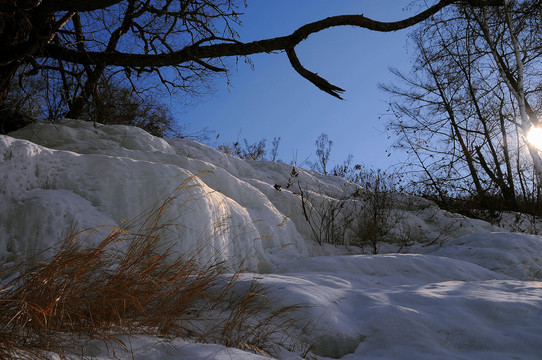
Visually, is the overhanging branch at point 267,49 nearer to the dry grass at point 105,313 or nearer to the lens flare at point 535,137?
the dry grass at point 105,313

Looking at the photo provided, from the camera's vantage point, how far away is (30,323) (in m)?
1.87

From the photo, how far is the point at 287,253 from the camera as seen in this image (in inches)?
224

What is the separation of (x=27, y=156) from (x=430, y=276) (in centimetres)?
464

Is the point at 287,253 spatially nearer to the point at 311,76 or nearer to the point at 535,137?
the point at 311,76

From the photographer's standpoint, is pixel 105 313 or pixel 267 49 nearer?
pixel 105 313

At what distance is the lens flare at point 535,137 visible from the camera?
411 inches

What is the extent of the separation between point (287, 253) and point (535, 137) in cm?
921

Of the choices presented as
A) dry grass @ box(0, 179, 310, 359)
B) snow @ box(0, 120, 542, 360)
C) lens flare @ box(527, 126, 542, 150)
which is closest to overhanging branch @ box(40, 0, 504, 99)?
snow @ box(0, 120, 542, 360)

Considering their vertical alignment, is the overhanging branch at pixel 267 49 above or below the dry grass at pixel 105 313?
above

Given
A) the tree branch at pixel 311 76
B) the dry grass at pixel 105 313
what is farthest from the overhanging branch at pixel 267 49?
the dry grass at pixel 105 313

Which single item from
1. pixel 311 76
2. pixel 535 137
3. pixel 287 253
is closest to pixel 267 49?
pixel 311 76

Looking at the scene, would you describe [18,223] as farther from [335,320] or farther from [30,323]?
[335,320]

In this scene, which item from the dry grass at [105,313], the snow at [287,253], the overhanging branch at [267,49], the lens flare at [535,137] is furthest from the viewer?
the lens flare at [535,137]

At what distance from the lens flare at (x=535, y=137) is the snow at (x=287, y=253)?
4.76 meters
